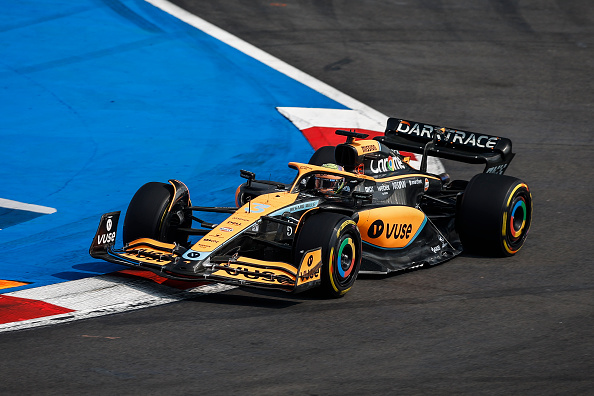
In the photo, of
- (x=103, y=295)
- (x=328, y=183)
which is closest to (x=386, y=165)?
(x=328, y=183)

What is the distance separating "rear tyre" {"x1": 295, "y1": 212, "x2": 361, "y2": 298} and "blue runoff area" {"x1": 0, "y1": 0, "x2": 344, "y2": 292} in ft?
7.88

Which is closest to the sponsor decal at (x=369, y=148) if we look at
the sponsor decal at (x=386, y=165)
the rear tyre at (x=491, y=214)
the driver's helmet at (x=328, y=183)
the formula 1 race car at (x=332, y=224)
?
the formula 1 race car at (x=332, y=224)

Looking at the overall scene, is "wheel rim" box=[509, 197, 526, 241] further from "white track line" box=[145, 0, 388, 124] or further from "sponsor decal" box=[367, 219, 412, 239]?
"white track line" box=[145, 0, 388, 124]

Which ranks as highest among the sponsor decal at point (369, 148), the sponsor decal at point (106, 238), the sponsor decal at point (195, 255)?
the sponsor decal at point (369, 148)

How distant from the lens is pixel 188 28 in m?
19.6

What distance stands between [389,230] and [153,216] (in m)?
2.33

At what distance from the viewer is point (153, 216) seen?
905 centimetres

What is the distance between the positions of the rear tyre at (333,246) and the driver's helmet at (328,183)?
3.02 ft

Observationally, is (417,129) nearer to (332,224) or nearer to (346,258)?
(346,258)

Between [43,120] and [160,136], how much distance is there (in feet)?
6.60

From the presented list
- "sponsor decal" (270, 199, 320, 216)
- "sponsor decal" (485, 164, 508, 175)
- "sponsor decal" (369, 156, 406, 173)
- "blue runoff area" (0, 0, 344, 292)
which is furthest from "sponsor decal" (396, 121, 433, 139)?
"sponsor decal" (270, 199, 320, 216)

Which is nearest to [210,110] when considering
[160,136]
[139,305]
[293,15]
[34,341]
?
[160,136]

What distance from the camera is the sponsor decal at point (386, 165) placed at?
387 inches

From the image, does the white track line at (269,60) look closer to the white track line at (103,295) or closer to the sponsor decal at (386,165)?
the sponsor decal at (386,165)
